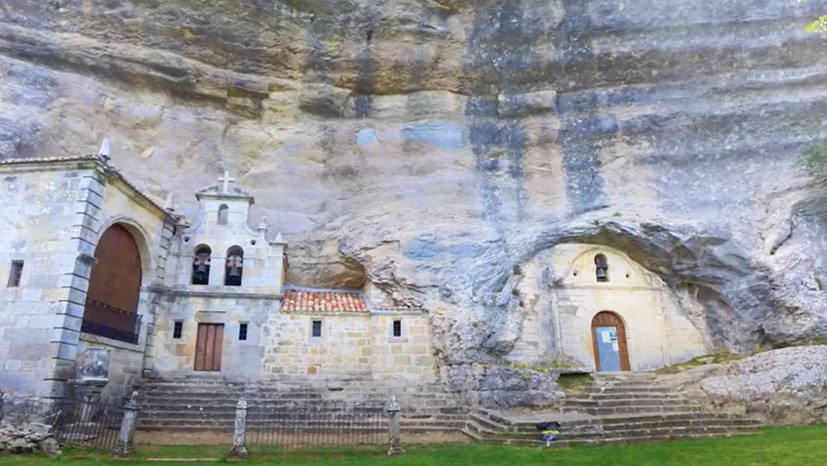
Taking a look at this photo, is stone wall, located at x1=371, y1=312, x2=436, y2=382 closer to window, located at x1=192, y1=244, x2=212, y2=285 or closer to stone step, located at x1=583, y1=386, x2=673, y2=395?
stone step, located at x1=583, y1=386, x2=673, y2=395

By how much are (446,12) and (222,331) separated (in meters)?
16.3

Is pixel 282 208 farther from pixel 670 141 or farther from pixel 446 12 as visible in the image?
pixel 670 141

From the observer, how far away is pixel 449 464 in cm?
1059

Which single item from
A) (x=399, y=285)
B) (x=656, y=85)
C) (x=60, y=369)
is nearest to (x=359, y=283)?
(x=399, y=285)

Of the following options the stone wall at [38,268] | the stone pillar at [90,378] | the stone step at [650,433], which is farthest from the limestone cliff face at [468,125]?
the stone pillar at [90,378]

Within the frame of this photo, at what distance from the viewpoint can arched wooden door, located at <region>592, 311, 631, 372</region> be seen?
2077cm

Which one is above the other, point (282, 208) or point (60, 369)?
point (282, 208)

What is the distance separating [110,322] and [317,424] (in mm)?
7132

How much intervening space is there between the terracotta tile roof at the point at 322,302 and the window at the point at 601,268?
949cm

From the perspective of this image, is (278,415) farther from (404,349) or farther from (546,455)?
(546,455)

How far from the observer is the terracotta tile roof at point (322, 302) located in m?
18.6

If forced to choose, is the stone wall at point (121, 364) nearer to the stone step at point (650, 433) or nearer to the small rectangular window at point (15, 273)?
the small rectangular window at point (15, 273)

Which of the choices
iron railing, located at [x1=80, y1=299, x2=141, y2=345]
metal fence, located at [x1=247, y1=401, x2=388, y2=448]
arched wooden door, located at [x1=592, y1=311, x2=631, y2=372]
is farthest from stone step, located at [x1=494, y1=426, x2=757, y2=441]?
iron railing, located at [x1=80, y1=299, x2=141, y2=345]

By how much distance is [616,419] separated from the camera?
13.9 meters
